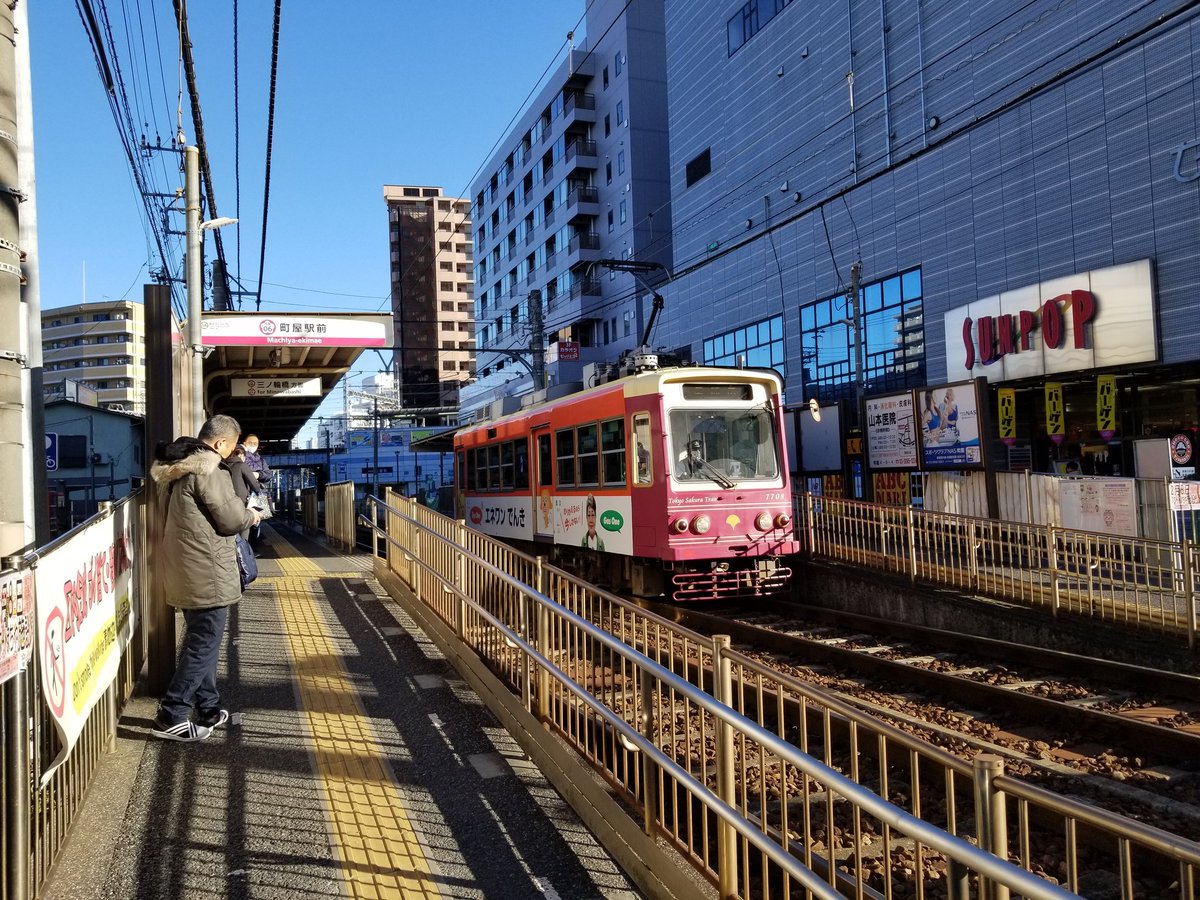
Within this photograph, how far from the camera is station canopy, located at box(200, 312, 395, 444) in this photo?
1304 centimetres

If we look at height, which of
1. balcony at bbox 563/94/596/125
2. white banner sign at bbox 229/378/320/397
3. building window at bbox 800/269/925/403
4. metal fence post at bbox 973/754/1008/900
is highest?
balcony at bbox 563/94/596/125

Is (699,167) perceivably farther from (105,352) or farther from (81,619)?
(105,352)

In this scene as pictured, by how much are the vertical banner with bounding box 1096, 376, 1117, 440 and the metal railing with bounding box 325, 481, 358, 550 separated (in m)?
16.6

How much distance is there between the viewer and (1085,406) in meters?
21.3

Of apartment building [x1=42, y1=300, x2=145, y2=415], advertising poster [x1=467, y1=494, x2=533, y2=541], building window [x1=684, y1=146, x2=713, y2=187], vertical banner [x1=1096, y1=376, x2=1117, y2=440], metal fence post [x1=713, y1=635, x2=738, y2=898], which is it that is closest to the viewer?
metal fence post [x1=713, y1=635, x2=738, y2=898]

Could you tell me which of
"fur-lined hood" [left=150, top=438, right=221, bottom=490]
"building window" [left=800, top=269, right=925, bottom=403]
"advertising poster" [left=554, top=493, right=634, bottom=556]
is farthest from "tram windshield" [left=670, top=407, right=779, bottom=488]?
"building window" [left=800, top=269, right=925, bottom=403]

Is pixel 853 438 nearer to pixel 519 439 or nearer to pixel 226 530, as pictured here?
pixel 519 439

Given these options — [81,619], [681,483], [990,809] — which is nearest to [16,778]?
[81,619]

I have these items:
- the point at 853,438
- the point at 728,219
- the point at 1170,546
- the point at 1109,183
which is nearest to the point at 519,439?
the point at 853,438

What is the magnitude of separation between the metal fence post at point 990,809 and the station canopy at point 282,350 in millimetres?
12065

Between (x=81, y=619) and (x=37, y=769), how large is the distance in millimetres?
846

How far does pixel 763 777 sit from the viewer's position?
10.1 ft

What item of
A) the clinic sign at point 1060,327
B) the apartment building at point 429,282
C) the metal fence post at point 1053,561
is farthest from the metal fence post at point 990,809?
the apartment building at point 429,282

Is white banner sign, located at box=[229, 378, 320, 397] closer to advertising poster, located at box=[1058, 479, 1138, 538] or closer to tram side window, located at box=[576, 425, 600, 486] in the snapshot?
tram side window, located at box=[576, 425, 600, 486]
